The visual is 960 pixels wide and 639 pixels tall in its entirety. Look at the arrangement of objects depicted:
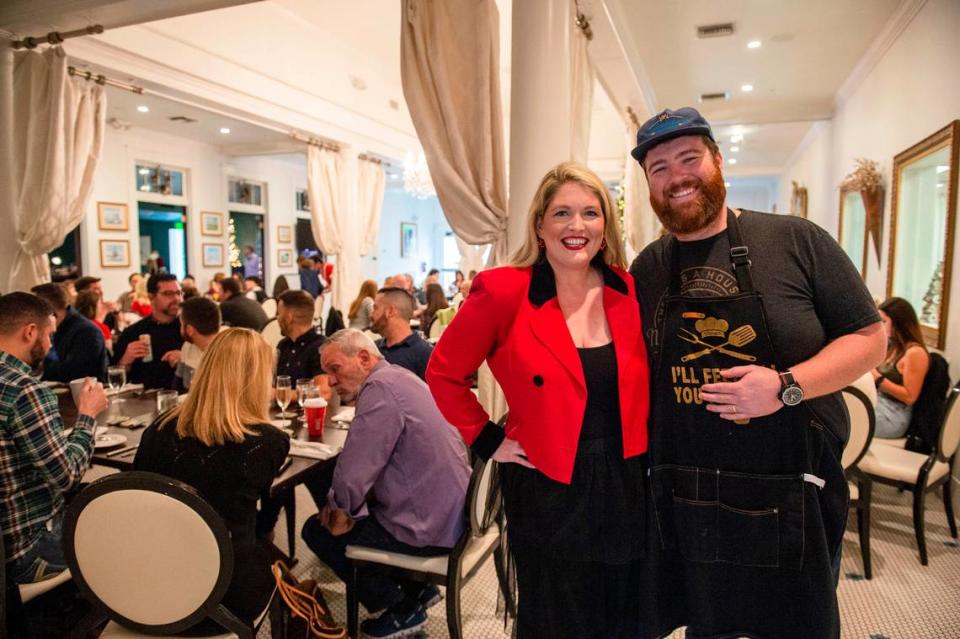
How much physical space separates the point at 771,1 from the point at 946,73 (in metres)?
1.48

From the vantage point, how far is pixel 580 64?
14.3 feet

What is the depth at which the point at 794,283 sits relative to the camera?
1.33 meters

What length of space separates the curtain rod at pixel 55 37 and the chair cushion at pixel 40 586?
14.5 ft

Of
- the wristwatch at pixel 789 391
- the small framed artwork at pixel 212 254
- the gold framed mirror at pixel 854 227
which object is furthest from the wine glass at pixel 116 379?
the small framed artwork at pixel 212 254

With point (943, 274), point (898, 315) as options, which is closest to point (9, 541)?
point (898, 315)

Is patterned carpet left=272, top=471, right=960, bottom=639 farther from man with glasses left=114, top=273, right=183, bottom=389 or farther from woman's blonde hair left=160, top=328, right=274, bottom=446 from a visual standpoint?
man with glasses left=114, top=273, right=183, bottom=389

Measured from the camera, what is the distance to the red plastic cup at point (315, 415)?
2.66 metres

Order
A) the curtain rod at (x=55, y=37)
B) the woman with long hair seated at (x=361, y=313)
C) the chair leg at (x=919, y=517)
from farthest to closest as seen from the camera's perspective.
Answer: the woman with long hair seated at (x=361, y=313) < the curtain rod at (x=55, y=37) < the chair leg at (x=919, y=517)

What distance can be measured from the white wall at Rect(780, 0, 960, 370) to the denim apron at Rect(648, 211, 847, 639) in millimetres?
3394

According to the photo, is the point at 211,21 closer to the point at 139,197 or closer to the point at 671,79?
the point at 139,197

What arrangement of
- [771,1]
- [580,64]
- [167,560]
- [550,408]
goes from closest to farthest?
1. [550,408]
2. [167,560]
3. [580,64]
4. [771,1]

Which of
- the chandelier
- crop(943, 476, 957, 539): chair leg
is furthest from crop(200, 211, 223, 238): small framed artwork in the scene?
crop(943, 476, 957, 539): chair leg

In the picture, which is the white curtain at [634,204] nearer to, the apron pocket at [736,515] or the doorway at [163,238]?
the apron pocket at [736,515]

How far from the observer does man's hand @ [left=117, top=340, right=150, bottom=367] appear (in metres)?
4.04
